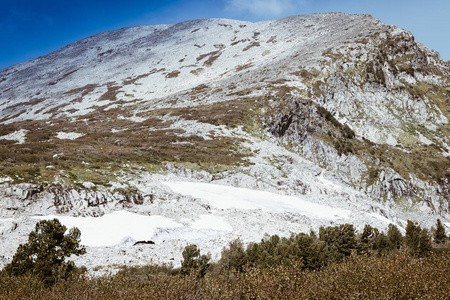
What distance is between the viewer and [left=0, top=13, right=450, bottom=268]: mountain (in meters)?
15.3

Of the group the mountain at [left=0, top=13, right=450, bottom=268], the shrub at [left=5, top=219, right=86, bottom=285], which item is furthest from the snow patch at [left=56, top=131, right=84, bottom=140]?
the shrub at [left=5, top=219, right=86, bottom=285]

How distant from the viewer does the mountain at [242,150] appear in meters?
15.3

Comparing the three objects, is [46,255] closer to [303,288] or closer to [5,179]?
[303,288]

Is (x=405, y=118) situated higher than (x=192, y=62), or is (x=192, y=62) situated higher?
(x=192, y=62)

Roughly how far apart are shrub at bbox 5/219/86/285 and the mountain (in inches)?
95.3

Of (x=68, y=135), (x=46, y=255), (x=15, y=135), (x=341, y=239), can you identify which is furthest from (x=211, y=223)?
(x=15, y=135)

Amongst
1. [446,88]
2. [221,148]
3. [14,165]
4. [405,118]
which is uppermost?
[446,88]

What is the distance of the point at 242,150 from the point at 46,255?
26.1 metres

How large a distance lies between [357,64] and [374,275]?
235ft

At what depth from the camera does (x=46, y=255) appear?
8.27 m

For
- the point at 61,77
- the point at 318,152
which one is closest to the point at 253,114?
the point at 318,152

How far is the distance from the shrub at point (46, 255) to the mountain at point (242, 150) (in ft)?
7.94

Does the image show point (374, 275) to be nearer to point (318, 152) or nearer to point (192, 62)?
point (318, 152)

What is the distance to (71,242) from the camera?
924 centimetres
